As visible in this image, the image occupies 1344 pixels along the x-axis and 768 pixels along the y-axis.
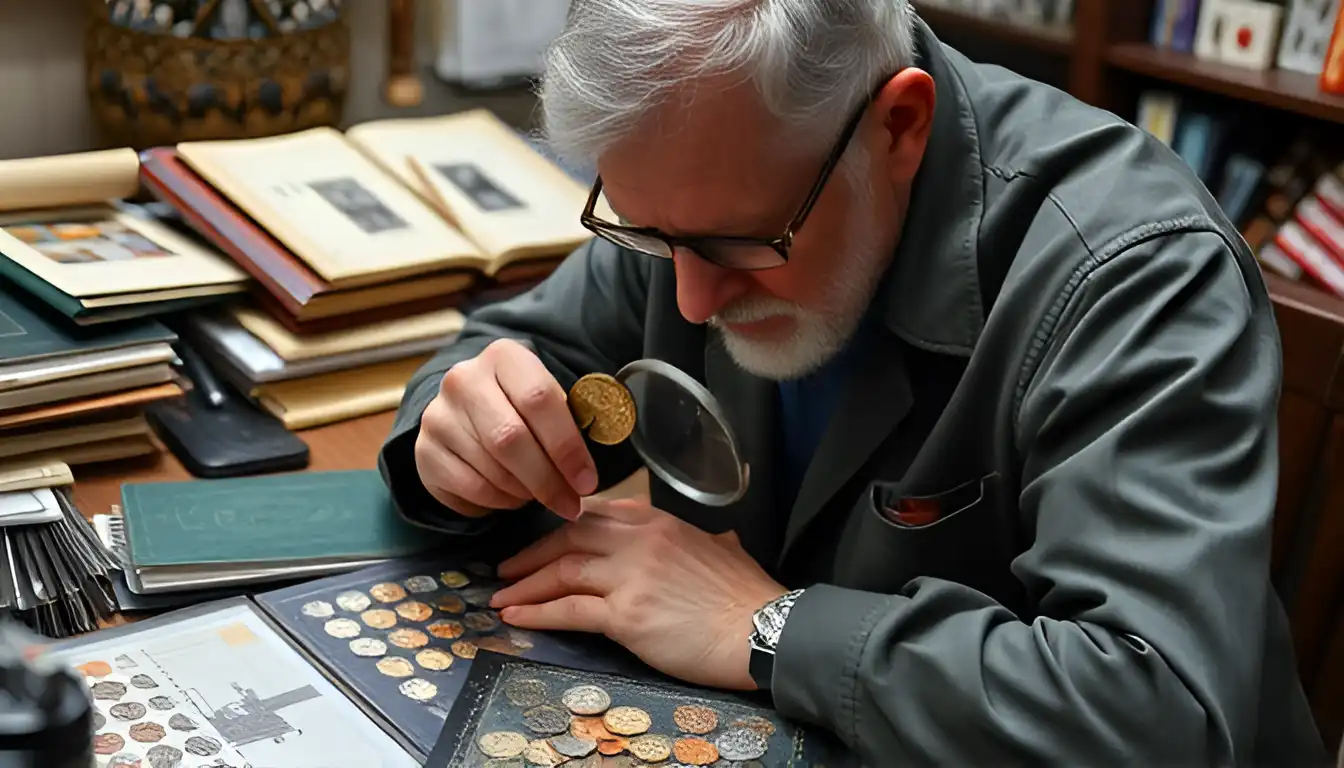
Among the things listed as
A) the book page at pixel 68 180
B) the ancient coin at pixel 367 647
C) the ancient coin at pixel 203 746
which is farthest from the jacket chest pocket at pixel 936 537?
the book page at pixel 68 180

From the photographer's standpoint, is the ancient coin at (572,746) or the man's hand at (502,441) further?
the man's hand at (502,441)

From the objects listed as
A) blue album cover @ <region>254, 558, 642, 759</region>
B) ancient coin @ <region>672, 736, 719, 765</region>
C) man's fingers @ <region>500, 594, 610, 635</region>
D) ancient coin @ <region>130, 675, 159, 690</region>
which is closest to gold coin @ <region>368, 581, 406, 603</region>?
blue album cover @ <region>254, 558, 642, 759</region>

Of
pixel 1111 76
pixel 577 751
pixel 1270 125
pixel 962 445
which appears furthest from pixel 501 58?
pixel 577 751

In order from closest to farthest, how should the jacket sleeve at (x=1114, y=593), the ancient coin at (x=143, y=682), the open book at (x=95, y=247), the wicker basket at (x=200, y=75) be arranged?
the jacket sleeve at (x=1114, y=593)
the ancient coin at (x=143, y=682)
the open book at (x=95, y=247)
the wicker basket at (x=200, y=75)

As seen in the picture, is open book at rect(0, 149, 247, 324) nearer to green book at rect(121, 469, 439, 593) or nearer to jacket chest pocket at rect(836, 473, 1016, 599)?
green book at rect(121, 469, 439, 593)

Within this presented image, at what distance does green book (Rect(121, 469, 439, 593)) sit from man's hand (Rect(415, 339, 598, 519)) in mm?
86

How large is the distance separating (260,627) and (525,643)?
0.23 meters

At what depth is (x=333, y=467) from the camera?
60.4 inches

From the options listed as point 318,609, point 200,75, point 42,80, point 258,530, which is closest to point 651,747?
point 318,609

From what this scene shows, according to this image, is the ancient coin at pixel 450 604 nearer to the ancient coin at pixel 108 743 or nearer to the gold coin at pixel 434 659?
the gold coin at pixel 434 659

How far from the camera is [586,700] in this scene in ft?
3.63

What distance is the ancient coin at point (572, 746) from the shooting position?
3.41ft

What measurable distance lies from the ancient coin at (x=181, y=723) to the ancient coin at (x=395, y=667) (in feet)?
0.50

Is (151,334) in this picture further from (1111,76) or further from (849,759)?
(1111,76)
